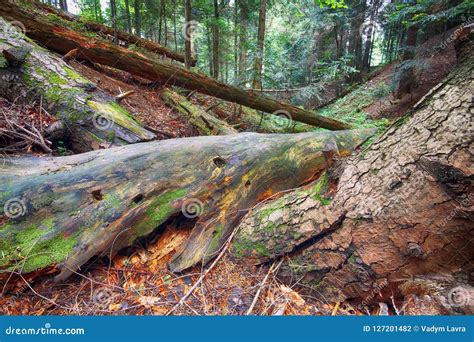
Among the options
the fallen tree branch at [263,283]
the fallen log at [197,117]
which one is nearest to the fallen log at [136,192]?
the fallen tree branch at [263,283]

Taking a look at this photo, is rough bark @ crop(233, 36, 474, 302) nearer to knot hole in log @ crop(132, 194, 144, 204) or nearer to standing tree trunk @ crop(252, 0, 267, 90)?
knot hole in log @ crop(132, 194, 144, 204)

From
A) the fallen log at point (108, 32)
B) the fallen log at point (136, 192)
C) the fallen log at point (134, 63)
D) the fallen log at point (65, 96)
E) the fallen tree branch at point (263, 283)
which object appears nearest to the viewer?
the fallen tree branch at point (263, 283)

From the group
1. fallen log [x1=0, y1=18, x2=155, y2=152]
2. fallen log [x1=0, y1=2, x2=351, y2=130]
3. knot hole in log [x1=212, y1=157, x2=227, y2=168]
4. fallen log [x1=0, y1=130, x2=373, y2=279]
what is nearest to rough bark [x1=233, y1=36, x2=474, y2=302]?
fallen log [x1=0, y1=130, x2=373, y2=279]

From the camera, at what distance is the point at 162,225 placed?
102 inches

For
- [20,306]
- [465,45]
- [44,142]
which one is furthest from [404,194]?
[44,142]

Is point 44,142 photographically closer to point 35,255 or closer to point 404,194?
point 35,255

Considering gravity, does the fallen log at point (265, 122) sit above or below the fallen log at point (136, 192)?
below

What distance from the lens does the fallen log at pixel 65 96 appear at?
152 inches

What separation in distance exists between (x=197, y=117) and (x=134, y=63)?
6.35 feet

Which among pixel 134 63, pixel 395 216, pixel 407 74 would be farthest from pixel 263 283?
pixel 407 74

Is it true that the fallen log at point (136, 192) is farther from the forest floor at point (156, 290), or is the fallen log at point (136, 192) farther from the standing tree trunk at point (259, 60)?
the standing tree trunk at point (259, 60)

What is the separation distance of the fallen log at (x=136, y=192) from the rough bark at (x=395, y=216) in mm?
418

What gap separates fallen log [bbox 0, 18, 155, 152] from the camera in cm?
387

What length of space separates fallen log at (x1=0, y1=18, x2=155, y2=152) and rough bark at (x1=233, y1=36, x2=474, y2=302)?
2660 mm
